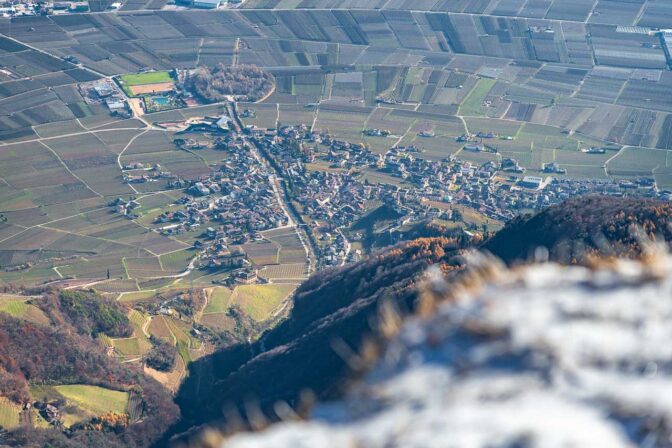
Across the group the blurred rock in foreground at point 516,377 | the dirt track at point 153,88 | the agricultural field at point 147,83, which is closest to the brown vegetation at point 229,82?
the dirt track at point 153,88

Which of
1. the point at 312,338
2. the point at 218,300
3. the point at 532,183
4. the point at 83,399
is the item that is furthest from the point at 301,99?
the point at 312,338

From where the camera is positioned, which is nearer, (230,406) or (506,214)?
(230,406)

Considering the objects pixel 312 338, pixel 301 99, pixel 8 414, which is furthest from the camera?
pixel 301 99

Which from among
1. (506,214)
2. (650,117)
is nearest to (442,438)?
(506,214)

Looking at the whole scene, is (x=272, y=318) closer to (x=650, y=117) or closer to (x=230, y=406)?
(x=230, y=406)

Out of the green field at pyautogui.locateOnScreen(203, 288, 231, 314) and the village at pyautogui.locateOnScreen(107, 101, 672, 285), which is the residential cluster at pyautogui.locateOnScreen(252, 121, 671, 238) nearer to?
the village at pyautogui.locateOnScreen(107, 101, 672, 285)

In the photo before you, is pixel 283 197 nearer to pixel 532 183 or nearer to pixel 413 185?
pixel 413 185

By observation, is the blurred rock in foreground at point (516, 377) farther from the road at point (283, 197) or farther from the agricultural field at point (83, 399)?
the road at point (283, 197)

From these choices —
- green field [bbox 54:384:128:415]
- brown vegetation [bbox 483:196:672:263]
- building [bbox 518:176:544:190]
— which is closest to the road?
building [bbox 518:176:544:190]
